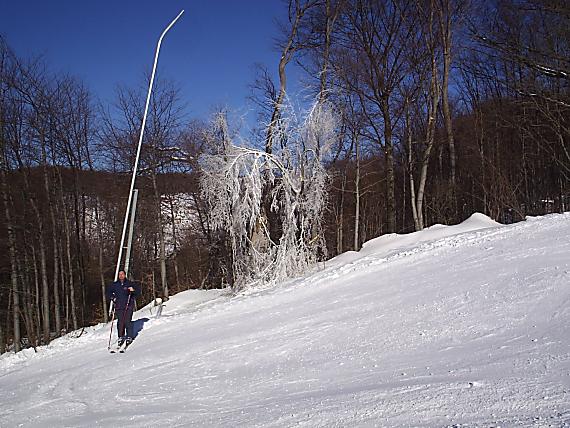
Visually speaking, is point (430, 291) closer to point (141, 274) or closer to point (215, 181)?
point (215, 181)

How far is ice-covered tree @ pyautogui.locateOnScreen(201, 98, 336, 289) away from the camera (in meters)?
16.0

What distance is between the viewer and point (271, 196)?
54.1ft

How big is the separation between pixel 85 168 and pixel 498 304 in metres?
22.1

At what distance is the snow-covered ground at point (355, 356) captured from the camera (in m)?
5.27

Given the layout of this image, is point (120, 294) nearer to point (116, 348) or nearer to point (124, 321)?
point (124, 321)

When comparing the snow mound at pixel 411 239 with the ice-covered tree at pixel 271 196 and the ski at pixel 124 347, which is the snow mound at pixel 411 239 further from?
the ski at pixel 124 347

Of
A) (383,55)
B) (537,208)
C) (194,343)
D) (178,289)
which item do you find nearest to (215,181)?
(194,343)

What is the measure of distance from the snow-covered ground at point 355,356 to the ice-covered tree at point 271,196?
2.07 meters

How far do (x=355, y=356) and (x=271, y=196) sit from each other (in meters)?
9.33

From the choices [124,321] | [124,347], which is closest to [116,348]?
[124,347]

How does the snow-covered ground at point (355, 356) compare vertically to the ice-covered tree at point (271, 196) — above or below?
below

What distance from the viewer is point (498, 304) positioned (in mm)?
8766

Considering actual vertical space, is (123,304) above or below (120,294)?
below

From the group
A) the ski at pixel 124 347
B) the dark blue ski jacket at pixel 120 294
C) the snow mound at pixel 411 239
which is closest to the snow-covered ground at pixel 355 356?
the ski at pixel 124 347
